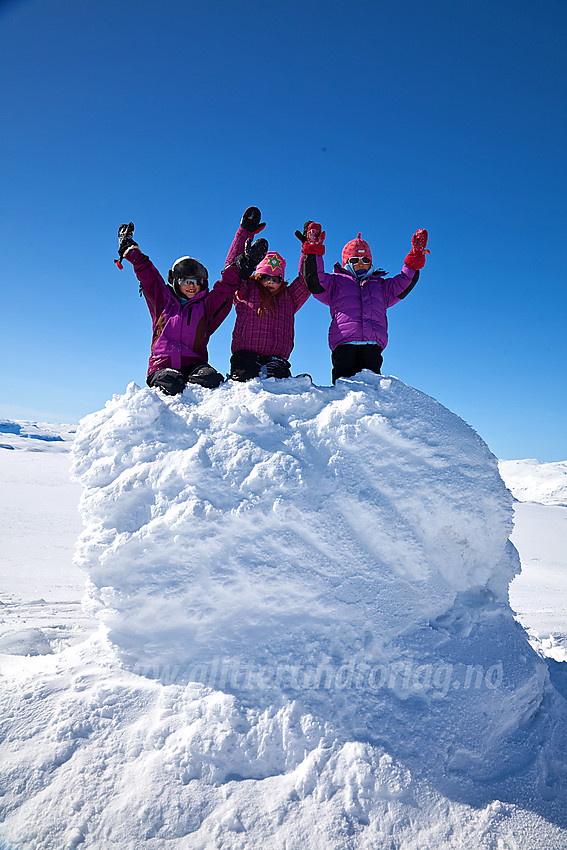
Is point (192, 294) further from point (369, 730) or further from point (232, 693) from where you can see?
point (369, 730)

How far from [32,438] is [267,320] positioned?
55.2 m

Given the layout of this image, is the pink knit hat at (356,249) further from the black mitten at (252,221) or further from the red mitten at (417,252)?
the black mitten at (252,221)

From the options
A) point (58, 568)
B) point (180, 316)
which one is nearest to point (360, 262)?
point (180, 316)

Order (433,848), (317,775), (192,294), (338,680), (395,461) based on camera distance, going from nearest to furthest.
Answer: (433,848) → (317,775) → (338,680) → (395,461) → (192,294)

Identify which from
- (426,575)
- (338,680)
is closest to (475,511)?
(426,575)

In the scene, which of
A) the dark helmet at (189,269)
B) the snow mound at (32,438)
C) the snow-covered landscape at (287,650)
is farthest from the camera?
the snow mound at (32,438)

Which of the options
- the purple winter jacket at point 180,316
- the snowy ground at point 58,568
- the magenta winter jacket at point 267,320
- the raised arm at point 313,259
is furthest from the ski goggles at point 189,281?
the snowy ground at point 58,568

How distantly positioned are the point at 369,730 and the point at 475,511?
132 cm

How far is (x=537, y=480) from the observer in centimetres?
2666

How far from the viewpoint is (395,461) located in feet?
8.83

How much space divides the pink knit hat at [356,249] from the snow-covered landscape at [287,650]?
1.29 m

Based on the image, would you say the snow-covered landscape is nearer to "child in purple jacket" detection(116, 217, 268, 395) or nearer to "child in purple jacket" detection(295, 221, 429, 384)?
"child in purple jacket" detection(116, 217, 268, 395)

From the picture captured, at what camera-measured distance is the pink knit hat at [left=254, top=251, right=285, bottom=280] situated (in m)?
3.64

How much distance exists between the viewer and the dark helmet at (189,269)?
12.2 feet
